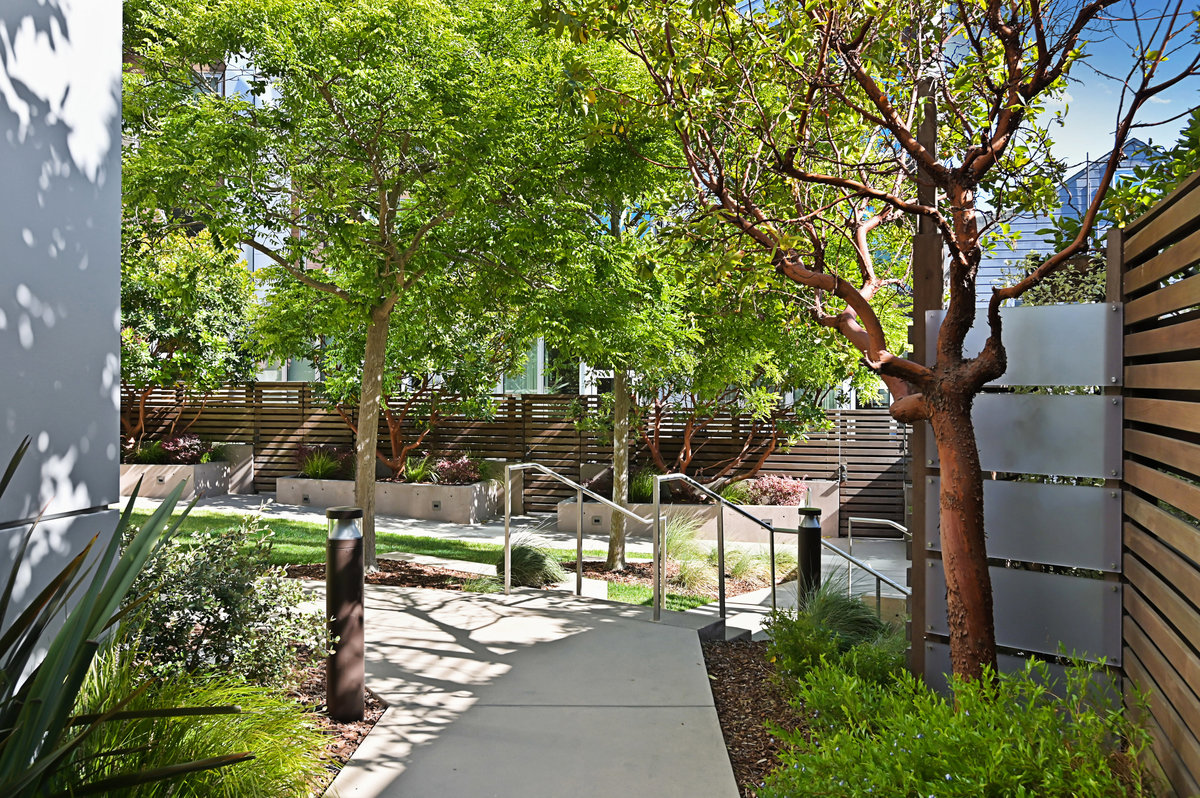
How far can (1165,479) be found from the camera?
9.61ft

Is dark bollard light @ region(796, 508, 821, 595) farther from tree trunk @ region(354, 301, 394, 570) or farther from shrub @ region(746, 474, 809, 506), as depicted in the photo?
shrub @ region(746, 474, 809, 506)

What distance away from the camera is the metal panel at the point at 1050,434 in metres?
3.68

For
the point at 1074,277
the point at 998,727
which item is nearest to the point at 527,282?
the point at 1074,277

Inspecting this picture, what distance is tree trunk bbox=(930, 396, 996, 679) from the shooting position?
3.72 meters

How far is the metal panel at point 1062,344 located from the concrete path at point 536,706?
2.21m

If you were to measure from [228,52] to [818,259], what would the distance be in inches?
204

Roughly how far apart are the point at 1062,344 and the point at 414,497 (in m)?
12.3

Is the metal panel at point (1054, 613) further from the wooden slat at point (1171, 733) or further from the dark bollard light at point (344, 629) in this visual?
the dark bollard light at point (344, 629)

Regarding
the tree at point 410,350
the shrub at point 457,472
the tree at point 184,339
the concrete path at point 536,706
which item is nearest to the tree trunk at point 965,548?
the concrete path at point 536,706

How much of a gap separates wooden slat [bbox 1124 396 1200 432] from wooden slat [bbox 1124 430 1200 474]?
5 cm

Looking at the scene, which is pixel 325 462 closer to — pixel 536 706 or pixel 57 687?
pixel 536 706

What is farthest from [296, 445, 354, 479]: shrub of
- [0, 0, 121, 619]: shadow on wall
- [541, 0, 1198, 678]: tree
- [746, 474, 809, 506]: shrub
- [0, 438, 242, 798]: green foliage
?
[0, 438, 242, 798]: green foliage

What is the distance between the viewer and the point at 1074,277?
6410mm

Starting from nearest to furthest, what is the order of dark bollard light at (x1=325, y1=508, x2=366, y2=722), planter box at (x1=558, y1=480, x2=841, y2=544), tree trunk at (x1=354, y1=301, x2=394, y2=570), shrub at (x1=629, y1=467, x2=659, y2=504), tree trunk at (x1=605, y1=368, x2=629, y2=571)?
1. dark bollard light at (x1=325, y1=508, x2=366, y2=722)
2. tree trunk at (x1=354, y1=301, x2=394, y2=570)
3. tree trunk at (x1=605, y1=368, x2=629, y2=571)
4. planter box at (x1=558, y1=480, x2=841, y2=544)
5. shrub at (x1=629, y1=467, x2=659, y2=504)
